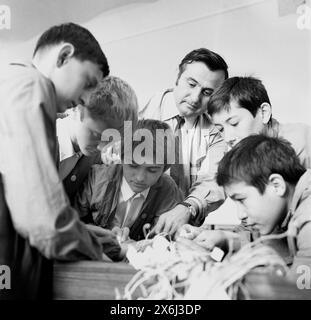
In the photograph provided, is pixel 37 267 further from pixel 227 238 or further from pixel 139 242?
pixel 227 238

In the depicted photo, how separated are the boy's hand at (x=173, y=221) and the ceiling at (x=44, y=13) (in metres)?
0.74

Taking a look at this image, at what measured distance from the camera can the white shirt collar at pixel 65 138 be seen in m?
1.88

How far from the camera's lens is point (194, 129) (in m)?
1.89

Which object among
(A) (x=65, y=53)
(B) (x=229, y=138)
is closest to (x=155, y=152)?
Result: (B) (x=229, y=138)

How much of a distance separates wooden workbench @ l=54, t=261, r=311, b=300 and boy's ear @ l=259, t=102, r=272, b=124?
1.82ft

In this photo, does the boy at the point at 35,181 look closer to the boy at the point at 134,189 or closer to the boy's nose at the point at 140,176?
the boy at the point at 134,189

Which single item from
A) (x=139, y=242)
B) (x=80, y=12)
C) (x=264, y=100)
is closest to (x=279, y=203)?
(x=264, y=100)

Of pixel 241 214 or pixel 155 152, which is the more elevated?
pixel 155 152

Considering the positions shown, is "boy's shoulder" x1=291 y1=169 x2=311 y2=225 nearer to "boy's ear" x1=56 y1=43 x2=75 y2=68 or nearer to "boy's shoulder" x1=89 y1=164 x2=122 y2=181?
"boy's shoulder" x1=89 y1=164 x2=122 y2=181

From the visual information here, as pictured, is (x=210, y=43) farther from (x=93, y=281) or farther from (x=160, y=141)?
(x=93, y=281)

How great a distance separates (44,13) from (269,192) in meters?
0.99

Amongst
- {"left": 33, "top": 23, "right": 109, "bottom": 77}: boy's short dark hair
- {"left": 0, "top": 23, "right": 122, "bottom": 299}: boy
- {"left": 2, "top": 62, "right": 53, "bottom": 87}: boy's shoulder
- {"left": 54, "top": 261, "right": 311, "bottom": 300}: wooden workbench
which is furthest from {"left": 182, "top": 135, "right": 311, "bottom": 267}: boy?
{"left": 2, "top": 62, "right": 53, "bottom": 87}: boy's shoulder

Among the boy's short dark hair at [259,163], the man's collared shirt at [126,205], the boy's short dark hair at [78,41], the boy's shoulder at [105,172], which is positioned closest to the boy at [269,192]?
the boy's short dark hair at [259,163]

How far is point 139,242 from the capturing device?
1.84 meters
